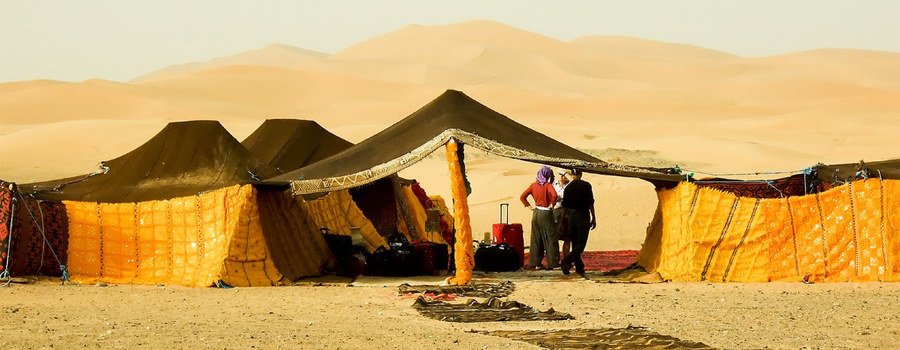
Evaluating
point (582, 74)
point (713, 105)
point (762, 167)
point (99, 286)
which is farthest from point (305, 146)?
point (582, 74)

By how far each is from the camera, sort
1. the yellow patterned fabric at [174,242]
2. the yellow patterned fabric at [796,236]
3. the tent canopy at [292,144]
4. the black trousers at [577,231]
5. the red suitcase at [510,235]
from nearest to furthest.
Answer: the yellow patterned fabric at [796,236] → the yellow patterned fabric at [174,242] → the black trousers at [577,231] → the red suitcase at [510,235] → the tent canopy at [292,144]

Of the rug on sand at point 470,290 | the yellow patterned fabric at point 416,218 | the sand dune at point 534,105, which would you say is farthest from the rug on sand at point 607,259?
the rug on sand at point 470,290

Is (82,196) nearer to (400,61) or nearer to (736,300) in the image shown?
(736,300)

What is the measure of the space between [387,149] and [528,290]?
2.94 meters

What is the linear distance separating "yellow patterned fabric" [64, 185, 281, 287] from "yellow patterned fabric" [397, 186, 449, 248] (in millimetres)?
5424

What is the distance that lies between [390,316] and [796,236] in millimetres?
5348

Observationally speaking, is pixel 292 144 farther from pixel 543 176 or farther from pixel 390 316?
pixel 390 316

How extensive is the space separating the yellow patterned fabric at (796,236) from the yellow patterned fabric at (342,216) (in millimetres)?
5310

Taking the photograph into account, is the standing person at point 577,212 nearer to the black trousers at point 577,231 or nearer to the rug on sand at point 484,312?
the black trousers at point 577,231

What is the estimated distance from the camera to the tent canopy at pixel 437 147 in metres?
14.5

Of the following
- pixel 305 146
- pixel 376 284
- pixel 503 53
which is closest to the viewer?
pixel 376 284

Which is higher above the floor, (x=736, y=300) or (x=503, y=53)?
(x=503, y=53)

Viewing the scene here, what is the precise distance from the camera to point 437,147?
47.9 feet

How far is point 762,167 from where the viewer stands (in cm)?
A: 4000
